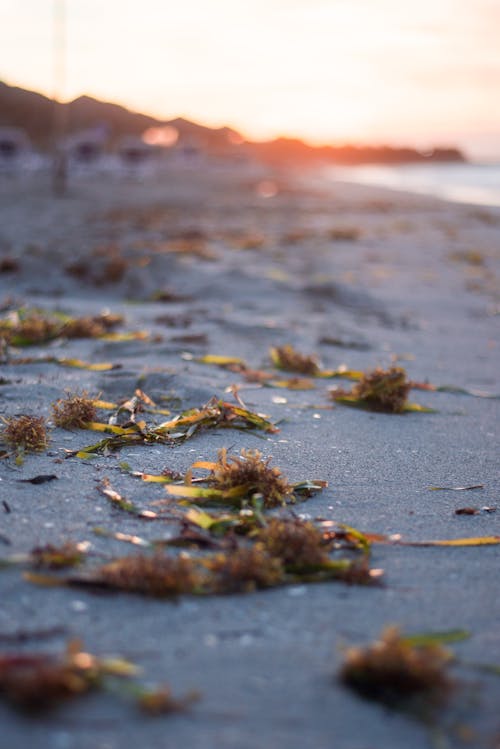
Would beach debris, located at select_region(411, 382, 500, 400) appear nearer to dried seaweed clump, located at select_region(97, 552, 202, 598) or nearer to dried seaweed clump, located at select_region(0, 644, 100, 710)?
dried seaweed clump, located at select_region(97, 552, 202, 598)

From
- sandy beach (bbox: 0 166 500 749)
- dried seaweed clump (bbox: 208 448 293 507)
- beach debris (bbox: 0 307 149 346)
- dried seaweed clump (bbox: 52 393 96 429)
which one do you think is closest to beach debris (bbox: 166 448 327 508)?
dried seaweed clump (bbox: 208 448 293 507)

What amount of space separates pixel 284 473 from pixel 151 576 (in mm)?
958

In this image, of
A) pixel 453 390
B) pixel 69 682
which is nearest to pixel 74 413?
pixel 69 682

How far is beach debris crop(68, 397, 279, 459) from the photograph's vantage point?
9.06 feet

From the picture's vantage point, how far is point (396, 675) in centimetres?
144

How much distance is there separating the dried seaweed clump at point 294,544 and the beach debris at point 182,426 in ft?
3.07

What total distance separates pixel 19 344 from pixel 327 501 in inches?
107

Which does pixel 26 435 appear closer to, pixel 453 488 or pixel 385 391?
pixel 453 488

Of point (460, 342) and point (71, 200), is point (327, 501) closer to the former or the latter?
point (460, 342)

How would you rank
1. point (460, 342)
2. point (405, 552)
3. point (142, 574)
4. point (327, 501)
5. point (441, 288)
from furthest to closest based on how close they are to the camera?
1. point (441, 288)
2. point (460, 342)
3. point (327, 501)
4. point (405, 552)
5. point (142, 574)

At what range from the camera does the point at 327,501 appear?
2414mm

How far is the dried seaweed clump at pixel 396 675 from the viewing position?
1428 millimetres

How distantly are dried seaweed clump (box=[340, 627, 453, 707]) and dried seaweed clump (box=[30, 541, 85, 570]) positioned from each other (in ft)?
2.55

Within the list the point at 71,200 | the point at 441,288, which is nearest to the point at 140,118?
the point at 71,200
